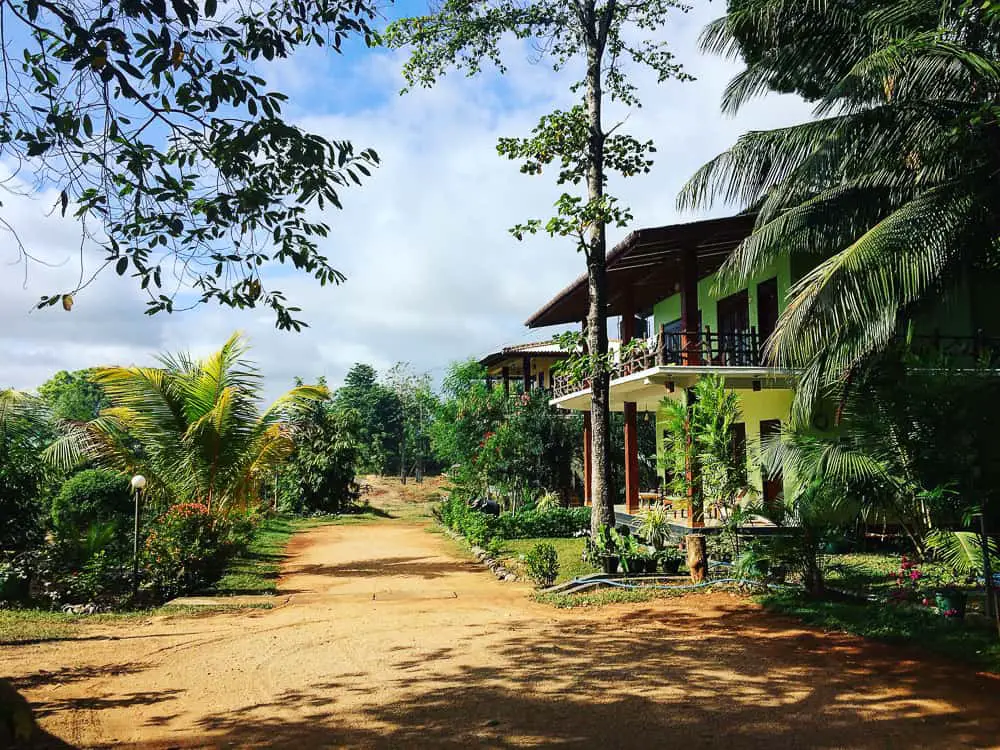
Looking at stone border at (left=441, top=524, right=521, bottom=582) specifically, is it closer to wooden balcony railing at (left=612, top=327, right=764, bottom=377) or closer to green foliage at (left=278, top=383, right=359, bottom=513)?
wooden balcony railing at (left=612, top=327, right=764, bottom=377)

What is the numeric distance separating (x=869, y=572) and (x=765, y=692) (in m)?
6.21

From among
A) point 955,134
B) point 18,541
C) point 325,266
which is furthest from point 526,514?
point 325,266

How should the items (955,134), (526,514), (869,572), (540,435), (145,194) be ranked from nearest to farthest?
(145,194) → (955,134) → (869,572) → (526,514) → (540,435)

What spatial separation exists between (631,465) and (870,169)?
915cm

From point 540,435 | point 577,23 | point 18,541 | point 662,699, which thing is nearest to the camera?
point 662,699

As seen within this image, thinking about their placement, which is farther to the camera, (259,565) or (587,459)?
(587,459)

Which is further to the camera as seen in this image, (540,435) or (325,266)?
(540,435)

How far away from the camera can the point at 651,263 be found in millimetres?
17531

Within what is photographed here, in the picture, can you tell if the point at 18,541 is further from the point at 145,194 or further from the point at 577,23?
the point at 577,23

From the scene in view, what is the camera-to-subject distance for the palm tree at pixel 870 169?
30.5 ft

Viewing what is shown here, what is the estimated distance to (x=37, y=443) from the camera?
11.4 meters

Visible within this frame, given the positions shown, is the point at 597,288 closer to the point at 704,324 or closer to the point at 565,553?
the point at 565,553

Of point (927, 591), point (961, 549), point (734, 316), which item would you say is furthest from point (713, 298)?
point (961, 549)

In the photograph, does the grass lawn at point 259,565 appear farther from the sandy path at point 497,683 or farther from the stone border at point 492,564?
the stone border at point 492,564
